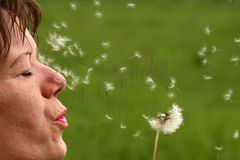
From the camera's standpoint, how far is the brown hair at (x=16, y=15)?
317 cm

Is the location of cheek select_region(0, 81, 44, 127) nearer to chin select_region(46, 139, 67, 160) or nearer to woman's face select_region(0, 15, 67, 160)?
woman's face select_region(0, 15, 67, 160)

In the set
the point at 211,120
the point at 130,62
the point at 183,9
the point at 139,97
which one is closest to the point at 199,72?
the point at 130,62

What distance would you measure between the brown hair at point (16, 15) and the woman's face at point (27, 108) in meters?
0.03

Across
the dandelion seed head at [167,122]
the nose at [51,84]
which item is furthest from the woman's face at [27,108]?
the dandelion seed head at [167,122]

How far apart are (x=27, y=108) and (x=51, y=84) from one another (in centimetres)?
11

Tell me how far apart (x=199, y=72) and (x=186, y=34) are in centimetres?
184

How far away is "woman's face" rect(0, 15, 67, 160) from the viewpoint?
3188 mm

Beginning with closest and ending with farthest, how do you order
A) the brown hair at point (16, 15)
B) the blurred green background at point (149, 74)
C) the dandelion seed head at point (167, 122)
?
the brown hair at point (16, 15) < the dandelion seed head at point (167, 122) < the blurred green background at point (149, 74)

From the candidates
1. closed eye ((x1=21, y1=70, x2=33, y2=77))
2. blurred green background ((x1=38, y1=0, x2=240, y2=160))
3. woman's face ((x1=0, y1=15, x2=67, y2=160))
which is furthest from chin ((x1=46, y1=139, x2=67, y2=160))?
blurred green background ((x1=38, y1=0, x2=240, y2=160))

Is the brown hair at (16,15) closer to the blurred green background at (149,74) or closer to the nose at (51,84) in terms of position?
the nose at (51,84)

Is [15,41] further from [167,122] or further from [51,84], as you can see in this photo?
[167,122]

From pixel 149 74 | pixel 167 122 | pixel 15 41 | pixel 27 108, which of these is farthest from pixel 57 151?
pixel 149 74

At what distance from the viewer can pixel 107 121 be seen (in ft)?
21.4

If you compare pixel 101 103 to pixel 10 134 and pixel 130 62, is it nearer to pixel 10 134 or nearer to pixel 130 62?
pixel 130 62
